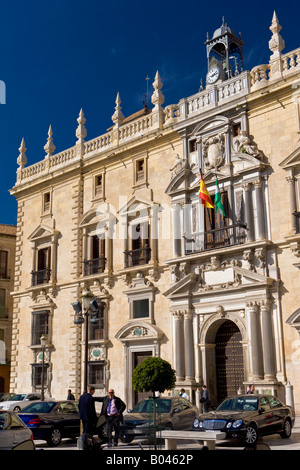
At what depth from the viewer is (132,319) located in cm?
2506

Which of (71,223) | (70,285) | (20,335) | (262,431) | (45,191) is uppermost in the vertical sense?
(45,191)

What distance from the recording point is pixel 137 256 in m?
25.4

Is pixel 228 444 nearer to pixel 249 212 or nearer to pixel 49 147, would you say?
pixel 249 212

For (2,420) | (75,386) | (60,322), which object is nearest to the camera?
(2,420)

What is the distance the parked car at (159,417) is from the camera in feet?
46.8

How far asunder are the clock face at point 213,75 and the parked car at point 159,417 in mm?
14598

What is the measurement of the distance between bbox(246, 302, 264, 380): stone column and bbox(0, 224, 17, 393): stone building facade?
23.4 metres

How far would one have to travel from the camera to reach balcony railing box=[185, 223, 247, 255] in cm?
2164

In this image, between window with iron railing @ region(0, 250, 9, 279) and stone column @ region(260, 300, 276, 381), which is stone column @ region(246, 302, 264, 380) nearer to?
stone column @ region(260, 300, 276, 381)

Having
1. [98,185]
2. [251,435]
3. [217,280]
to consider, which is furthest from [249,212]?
[251,435]

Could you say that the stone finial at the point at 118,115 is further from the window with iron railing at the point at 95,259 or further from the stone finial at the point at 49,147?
the window with iron railing at the point at 95,259

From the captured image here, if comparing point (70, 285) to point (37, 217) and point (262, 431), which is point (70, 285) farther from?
point (262, 431)

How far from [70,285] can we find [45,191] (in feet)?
20.4
